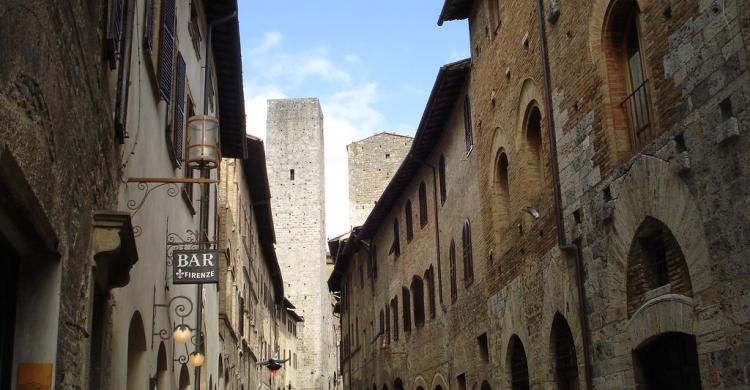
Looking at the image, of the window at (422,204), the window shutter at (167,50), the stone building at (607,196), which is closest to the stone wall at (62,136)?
the window shutter at (167,50)

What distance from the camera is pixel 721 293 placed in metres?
7.56

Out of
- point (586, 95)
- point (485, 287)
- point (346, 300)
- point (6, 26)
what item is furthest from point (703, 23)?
point (346, 300)

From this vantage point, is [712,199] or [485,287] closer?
[712,199]

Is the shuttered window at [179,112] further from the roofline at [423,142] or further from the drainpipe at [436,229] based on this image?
the drainpipe at [436,229]

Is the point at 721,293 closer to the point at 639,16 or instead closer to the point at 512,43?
the point at 639,16

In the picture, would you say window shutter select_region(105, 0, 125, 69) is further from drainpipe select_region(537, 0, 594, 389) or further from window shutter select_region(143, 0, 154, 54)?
drainpipe select_region(537, 0, 594, 389)

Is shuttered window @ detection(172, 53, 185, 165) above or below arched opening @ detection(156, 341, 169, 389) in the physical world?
above

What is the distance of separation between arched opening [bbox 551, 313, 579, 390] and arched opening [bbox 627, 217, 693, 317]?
2630 millimetres

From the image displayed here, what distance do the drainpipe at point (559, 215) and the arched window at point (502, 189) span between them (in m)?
2.97

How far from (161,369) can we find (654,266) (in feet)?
19.4

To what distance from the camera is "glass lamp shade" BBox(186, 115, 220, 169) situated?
29.2 feet

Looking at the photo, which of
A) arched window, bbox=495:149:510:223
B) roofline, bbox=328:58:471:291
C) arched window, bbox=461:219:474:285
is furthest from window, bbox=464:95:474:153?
arched window, bbox=495:149:510:223

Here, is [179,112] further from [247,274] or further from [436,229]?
[247,274]

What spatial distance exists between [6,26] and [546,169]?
31.8ft
